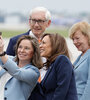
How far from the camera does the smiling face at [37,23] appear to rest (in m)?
5.73

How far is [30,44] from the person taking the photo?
169 inches

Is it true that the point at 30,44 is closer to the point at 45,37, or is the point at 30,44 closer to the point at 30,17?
the point at 45,37

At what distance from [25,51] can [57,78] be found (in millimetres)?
585

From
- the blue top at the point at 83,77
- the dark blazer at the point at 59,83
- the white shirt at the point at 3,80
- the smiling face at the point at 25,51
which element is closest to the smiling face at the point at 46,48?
the smiling face at the point at 25,51

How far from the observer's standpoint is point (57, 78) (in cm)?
386

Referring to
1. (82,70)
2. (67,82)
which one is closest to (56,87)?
(67,82)

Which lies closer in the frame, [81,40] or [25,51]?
[25,51]

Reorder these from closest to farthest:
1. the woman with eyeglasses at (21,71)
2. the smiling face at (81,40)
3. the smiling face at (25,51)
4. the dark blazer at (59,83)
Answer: the dark blazer at (59,83), the woman with eyeglasses at (21,71), the smiling face at (25,51), the smiling face at (81,40)

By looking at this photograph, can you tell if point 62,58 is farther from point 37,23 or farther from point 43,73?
point 37,23

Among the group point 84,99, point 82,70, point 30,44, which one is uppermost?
point 30,44

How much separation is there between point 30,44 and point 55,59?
38 cm

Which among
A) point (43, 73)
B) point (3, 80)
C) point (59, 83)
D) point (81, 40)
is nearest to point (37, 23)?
point (81, 40)

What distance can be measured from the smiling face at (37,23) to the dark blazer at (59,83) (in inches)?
71.3

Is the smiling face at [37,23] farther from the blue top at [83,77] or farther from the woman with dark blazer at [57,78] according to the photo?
the woman with dark blazer at [57,78]
